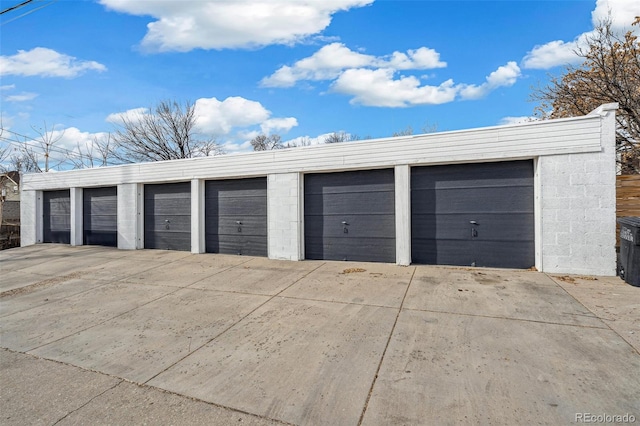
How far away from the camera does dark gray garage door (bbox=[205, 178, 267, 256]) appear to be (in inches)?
392

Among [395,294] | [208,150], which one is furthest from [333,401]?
[208,150]

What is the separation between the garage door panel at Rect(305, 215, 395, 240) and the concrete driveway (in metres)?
1.86

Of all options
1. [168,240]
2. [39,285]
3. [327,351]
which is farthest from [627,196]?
[39,285]

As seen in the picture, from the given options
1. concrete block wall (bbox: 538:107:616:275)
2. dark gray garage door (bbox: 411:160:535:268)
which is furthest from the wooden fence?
dark gray garage door (bbox: 411:160:535:268)

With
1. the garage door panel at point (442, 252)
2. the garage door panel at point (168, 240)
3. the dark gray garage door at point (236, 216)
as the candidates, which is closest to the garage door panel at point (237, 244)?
the dark gray garage door at point (236, 216)

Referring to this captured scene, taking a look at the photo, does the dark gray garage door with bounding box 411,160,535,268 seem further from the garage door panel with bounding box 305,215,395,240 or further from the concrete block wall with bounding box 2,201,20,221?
the concrete block wall with bounding box 2,201,20,221

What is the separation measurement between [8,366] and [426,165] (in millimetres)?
8016

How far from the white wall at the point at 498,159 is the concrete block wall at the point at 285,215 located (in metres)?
0.03

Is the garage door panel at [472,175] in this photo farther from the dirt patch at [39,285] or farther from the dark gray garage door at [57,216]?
the dark gray garage door at [57,216]

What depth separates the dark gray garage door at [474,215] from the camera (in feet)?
24.1

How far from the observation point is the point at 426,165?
26.2ft

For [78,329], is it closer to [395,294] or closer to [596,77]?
[395,294]

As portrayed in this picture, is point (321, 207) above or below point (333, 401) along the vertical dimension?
above

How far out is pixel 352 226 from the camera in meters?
8.76
